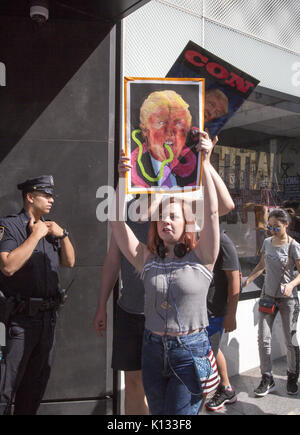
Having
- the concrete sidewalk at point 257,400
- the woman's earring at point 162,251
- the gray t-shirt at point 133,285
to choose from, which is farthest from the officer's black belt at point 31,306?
the concrete sidewalk at point 257,400

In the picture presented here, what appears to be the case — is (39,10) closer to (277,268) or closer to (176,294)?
(176,294)

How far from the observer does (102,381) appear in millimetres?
3717

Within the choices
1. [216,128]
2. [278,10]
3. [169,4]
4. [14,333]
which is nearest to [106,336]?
[14,333]

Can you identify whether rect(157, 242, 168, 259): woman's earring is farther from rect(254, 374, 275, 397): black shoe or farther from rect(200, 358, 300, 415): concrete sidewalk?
rect(254, 374, 275, 397): black shoe

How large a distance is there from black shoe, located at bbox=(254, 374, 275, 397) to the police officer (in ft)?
8.18

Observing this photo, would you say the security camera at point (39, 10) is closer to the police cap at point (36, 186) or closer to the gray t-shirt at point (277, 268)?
the police cap at point (36, 186)

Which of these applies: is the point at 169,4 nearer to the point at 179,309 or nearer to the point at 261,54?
the point at 261,54

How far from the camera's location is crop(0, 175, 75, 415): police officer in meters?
2.91

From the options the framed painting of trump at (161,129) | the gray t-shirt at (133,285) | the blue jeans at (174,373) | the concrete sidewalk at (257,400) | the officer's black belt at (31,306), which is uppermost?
the framed painting of trump at (161,129)

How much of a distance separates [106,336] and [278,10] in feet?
16.3

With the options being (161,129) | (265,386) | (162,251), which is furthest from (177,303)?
(265,386)

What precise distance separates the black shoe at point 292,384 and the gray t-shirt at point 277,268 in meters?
0.93

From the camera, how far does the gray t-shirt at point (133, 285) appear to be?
294 cm

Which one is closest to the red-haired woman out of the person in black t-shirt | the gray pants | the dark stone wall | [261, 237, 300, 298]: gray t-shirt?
the person in black t-shirt
